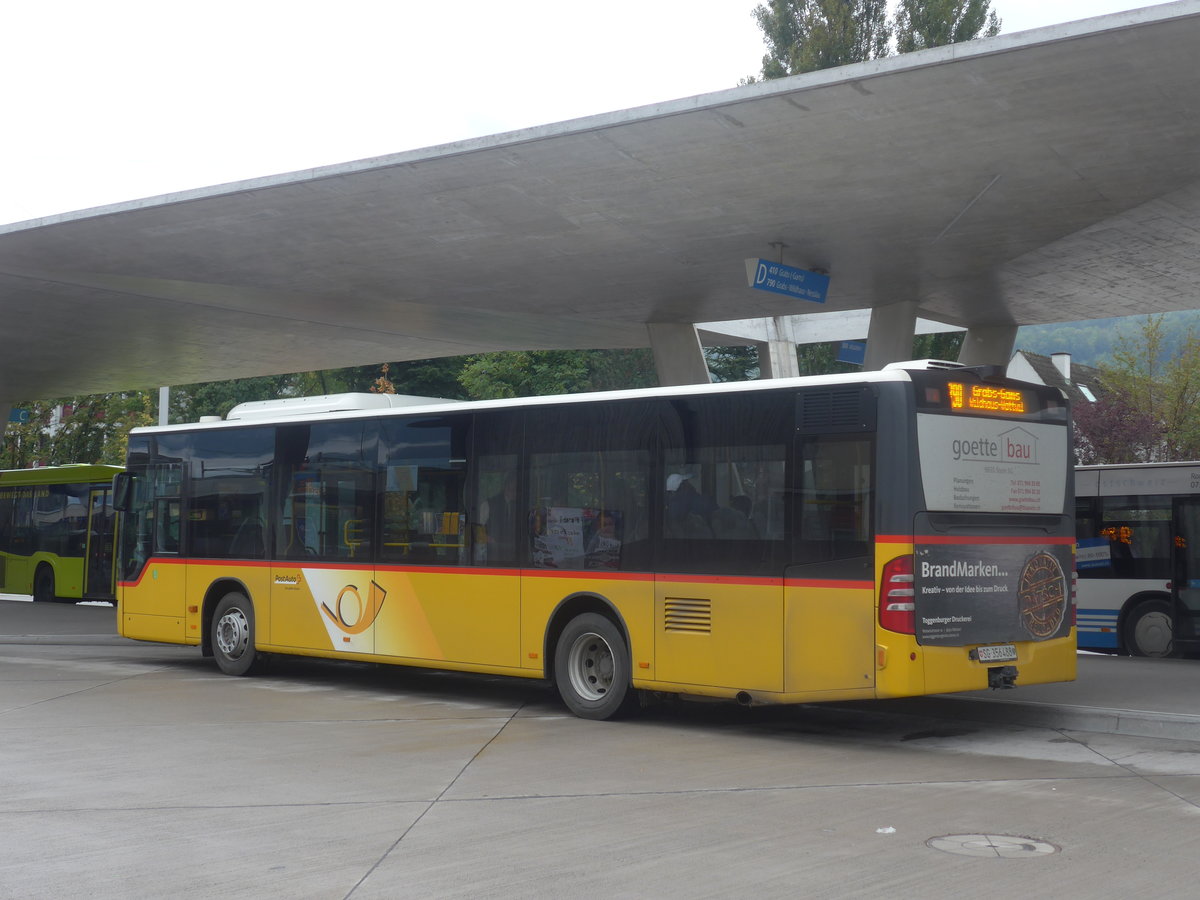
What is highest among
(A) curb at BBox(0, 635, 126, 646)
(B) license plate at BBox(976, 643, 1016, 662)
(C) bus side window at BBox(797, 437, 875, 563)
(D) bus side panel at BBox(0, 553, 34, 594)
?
(C) bus side window at BBox(797, 437, 875, 563)

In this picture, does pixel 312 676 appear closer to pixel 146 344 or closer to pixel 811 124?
pixel 811 124

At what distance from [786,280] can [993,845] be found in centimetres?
1302

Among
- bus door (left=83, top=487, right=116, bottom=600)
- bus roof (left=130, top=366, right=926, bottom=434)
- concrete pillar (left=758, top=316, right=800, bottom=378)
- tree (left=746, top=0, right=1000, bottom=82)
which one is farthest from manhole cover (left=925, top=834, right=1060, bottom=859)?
tree (left=746, top=0, right=1000, bottom=82)

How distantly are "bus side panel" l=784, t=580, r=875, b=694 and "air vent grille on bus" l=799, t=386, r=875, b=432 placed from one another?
3.96ft

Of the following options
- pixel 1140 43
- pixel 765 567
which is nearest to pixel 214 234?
pixel 765 567

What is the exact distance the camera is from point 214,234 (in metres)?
18.3

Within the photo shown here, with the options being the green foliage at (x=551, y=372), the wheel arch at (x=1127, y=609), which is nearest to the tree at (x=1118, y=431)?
the green foliage at (x=551, y=372)

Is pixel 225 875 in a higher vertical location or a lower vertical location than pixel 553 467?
lower

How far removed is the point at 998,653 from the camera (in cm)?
1062

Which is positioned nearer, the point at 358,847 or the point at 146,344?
the point at 358,847

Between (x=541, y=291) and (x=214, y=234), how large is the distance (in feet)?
19.7

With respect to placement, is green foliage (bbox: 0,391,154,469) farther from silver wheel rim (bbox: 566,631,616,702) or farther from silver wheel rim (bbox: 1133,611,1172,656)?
silver wheel rim (bbox: 566,631,616,702)

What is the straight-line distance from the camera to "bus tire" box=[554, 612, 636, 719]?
38.8 ft

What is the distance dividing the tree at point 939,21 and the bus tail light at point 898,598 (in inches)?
1695
